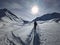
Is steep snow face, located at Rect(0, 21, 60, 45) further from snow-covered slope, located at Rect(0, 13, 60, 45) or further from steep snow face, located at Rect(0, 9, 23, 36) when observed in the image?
steep snow face, located at Rect(0, 9, 23, 36)

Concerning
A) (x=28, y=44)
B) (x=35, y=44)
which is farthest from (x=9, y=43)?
(x=35, y=44)

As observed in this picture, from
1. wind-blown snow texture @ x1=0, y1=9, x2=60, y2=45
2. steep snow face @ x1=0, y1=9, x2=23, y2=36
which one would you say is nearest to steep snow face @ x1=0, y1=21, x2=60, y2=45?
wind-blown snow texture @ x1=0, y1=9, x2=60, y2=45

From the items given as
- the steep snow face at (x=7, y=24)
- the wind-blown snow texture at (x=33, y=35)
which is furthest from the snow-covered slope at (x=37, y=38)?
the steep snow face at (x=7, y=24)

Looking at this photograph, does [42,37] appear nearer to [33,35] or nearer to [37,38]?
[37,38]

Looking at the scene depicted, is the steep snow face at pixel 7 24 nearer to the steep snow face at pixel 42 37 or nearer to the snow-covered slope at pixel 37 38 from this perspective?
the snow-covered slope at pixel 37 38

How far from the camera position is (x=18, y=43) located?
54.9 feet

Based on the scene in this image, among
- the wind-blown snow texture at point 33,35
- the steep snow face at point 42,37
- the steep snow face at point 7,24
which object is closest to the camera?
the steep snow face at point 42,37

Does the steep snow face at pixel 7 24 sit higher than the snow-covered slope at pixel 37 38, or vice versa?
the steep snow face at pixel 7 24

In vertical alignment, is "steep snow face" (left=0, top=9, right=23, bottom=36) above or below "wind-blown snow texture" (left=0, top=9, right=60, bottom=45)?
above

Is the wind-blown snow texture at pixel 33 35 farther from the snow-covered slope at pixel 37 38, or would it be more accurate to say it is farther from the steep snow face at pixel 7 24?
the steep snow face at pixel 7 24

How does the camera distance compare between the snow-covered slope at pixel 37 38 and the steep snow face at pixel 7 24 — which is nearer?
the snow-covered slope at pixel 37 38

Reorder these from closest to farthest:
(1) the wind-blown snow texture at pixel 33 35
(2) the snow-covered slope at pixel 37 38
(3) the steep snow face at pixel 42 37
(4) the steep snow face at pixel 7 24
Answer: (3) the steep snow face at pixel 42 37 < (2) the snow-covered slope at pixel 37 38 < (1) the wind-blown snow texture at pixel 33 35 < (4) the steep snow face at pixel 7 24

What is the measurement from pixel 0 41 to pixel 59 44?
1016 centimetres

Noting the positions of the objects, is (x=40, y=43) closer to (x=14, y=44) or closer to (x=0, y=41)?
(x=14, y=44)
